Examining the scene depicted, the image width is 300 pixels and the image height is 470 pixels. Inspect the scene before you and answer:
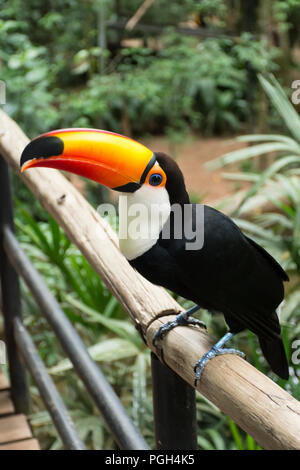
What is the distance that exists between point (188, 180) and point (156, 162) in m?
5.53

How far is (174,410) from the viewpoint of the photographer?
3.38ft

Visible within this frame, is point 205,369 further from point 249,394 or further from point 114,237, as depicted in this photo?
point 114,237

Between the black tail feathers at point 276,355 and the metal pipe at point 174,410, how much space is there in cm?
22

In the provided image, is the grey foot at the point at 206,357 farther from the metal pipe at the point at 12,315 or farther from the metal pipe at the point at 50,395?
the metal pipe at the point at 12,315

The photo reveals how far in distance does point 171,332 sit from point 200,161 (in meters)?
6.14

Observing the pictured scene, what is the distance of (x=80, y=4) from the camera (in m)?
5.45

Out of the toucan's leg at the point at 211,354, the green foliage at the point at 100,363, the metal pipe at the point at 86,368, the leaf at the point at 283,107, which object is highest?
the leaf at the point at 283,107

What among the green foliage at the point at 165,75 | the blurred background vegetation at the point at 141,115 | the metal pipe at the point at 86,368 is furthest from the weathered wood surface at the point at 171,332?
the green foliage at the point at 165,75

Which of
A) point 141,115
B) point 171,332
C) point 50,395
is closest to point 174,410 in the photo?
point 171,332

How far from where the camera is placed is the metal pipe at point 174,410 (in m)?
1.03

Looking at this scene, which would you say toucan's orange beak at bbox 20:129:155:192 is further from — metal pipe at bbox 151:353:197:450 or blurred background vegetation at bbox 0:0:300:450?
blurred background vegetation at bbox 0:0:300:450

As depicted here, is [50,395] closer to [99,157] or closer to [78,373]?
[78,373]

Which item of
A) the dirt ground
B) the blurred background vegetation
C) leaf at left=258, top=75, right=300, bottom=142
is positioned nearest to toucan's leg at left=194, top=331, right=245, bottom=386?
the blurred background vegetation
